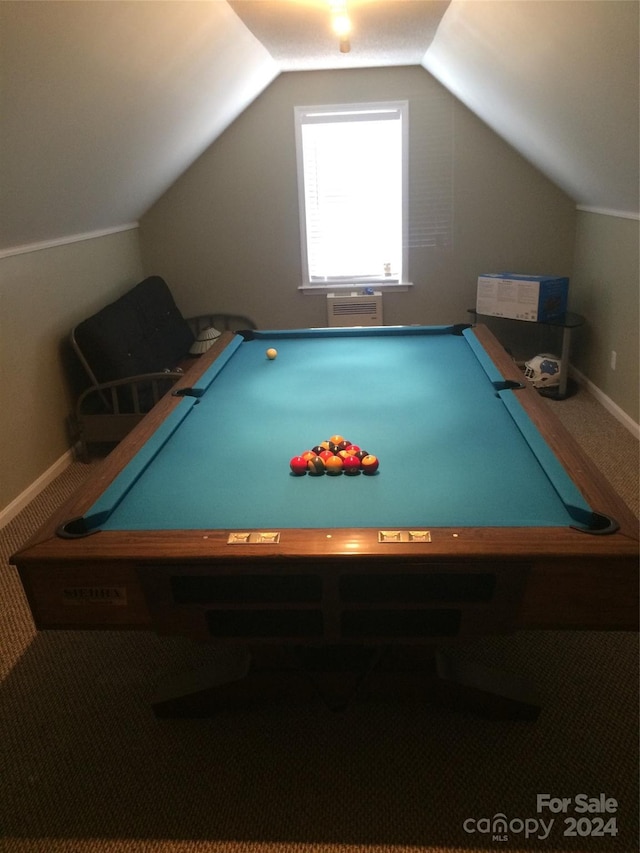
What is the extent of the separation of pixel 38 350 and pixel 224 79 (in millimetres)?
1883

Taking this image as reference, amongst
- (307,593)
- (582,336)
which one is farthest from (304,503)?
(582,336)

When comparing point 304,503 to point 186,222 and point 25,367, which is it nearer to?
point 25,367

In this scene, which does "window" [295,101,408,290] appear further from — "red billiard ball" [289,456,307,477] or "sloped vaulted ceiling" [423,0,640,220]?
"red billiard ball" [289,456,307,477]

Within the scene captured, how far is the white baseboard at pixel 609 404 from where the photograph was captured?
346 centimetres

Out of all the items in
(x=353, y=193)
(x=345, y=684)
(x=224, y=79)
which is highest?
(x=224, y=79)

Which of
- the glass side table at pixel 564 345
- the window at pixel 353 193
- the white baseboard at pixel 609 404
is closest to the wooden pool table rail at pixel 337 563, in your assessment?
the white baseboard at pixel 609 404

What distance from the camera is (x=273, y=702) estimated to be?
1764 mm

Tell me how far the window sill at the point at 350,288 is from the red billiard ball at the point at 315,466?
3.27m

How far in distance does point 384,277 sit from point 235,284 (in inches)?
46.1

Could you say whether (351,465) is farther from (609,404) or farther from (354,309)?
(354,309)

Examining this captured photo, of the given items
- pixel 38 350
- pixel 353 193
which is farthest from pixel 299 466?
pixel 353 193

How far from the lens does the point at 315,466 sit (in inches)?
63.6

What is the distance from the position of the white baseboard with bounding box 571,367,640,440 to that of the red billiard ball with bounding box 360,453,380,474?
2.39 metres

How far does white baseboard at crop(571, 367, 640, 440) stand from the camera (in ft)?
11.4
